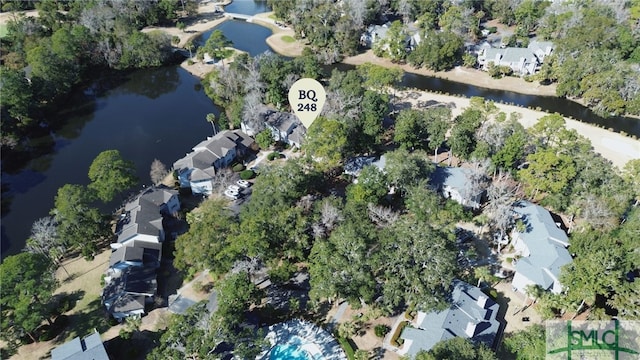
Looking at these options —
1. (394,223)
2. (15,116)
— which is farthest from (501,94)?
(15,116)

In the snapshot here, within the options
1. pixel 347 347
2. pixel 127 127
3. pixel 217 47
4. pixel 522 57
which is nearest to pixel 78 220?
pixel 127 127

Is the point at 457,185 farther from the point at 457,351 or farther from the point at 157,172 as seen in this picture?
the point at 157,172

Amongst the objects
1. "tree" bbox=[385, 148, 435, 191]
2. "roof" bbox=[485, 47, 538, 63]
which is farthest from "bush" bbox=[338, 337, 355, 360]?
"roof" bbox=[485, 47, 538, 63]

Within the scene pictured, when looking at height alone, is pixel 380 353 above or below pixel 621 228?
below

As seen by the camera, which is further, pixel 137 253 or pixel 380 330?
pixel 137 253

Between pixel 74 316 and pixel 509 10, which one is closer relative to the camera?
pixel 74 316

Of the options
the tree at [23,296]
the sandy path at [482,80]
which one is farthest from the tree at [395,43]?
the tree at [23,296]

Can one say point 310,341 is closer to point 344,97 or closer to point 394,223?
point 394,223

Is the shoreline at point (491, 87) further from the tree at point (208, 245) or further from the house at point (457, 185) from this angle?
the tree at point (208, 245)
